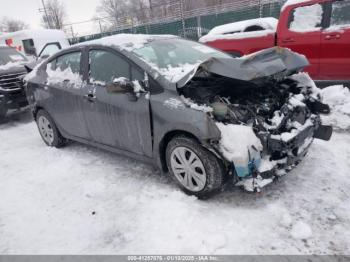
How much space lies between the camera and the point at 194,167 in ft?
10.4

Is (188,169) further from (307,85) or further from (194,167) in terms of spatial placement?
(307,85)

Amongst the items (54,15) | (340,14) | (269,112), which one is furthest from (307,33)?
(54,15)

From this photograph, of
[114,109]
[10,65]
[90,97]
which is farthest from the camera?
[10,65]

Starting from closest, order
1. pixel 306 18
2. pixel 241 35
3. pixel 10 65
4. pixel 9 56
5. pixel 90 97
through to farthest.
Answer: pixel 90 97 → pixel 306 18 → pixel 241 35 → pixel 10 65 → pixel 9 56

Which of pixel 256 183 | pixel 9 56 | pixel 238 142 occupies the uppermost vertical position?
pixel 9 56

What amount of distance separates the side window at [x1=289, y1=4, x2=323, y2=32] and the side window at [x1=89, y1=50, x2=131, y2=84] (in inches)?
163

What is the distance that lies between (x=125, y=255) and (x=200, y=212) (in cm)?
84

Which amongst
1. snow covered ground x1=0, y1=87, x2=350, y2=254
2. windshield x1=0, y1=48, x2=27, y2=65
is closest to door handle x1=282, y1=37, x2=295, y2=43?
snow covered ground x1=0, y1=87, x2=350, y2=254

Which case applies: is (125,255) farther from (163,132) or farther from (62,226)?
(163,132)

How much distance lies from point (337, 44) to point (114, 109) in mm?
4364

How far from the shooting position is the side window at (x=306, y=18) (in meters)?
5.87

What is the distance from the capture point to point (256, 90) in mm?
3650

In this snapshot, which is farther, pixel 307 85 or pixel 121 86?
pixel 307 85

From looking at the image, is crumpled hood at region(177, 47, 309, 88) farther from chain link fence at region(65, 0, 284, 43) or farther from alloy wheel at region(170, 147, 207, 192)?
chain link fence at region(65, 0, 284, 43)
